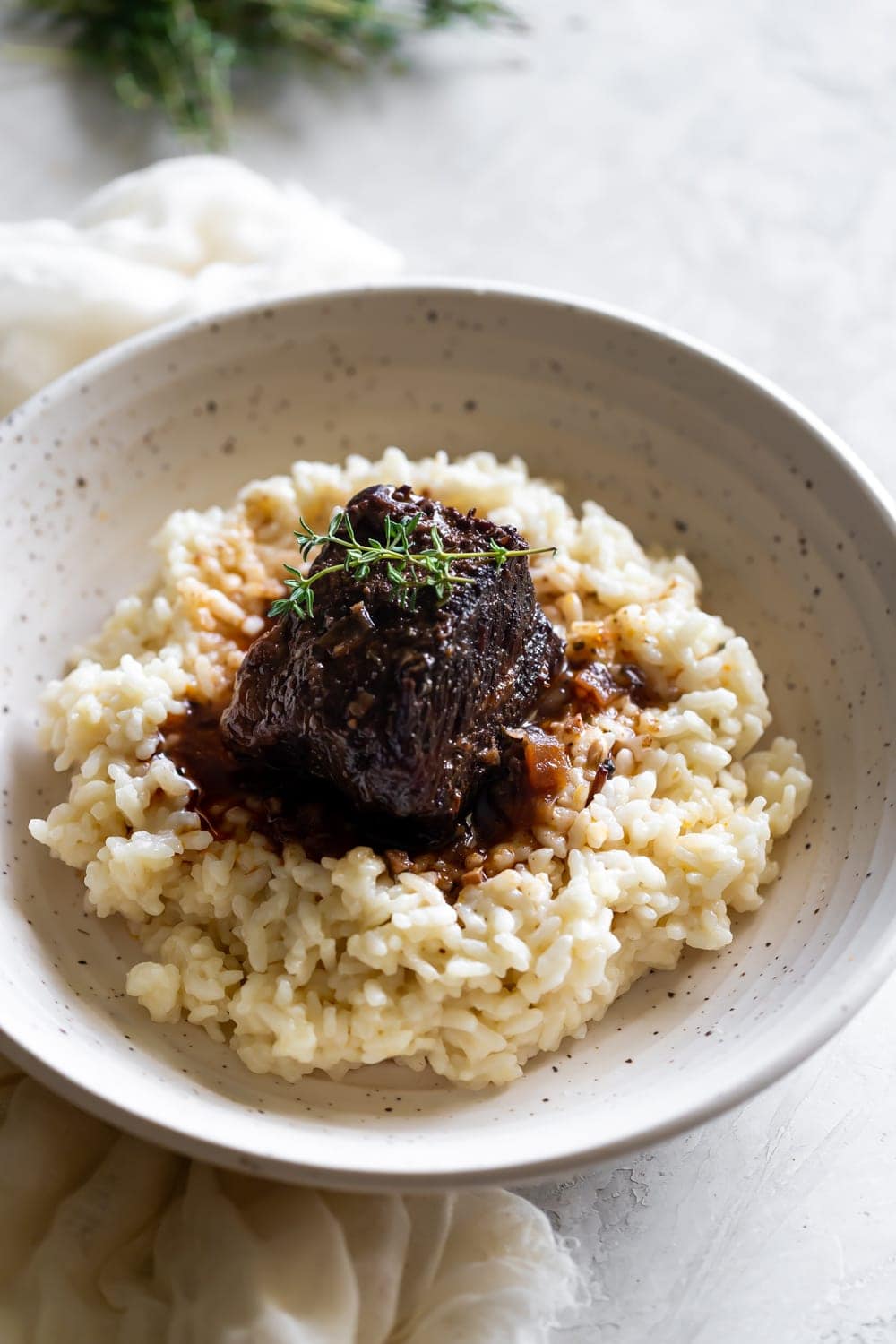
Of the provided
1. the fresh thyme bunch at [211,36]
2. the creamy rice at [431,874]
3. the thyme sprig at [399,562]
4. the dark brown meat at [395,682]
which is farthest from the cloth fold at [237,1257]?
the fresh thyme bunch at [211,36]

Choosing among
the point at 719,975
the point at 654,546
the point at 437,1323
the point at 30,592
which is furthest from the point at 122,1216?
the point at 654,546

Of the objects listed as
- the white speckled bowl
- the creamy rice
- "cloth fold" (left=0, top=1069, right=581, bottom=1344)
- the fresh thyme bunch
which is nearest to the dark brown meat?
the creamy rice

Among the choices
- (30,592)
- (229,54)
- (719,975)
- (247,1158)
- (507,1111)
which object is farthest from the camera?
(229,54)

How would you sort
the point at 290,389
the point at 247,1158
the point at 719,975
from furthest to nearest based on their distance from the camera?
the point at 290,389 → the point at 719,975 → the point at 247,1158

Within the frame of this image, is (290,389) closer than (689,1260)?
No

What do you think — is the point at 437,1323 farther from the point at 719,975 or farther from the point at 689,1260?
the point at 719,975

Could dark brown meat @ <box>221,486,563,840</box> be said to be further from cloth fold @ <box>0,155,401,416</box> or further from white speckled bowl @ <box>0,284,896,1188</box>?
cloth fold @ <box>0,155,401,416</box>

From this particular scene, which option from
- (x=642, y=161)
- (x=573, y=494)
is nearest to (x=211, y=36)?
(x=642, y=161)
